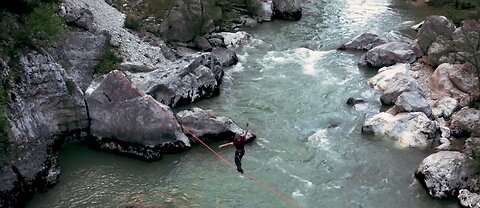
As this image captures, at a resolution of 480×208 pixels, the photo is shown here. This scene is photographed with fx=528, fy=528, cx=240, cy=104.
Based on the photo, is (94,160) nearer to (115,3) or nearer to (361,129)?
(361,129)

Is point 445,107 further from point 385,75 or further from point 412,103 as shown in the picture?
point 385,75

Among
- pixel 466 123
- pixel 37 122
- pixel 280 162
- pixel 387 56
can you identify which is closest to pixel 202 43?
pixel 387 56

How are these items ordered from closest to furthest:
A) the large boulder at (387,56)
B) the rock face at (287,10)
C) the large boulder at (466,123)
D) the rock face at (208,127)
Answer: the rock face at (208,127) < the large boulder at (466,123) < the large boulder at (387,56) < the rock face at (287,10)

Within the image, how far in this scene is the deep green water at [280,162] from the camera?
50.1 ft

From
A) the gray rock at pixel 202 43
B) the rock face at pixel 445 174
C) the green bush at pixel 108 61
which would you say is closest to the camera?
the rock face at pixel 445 174

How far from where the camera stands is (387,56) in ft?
79.3

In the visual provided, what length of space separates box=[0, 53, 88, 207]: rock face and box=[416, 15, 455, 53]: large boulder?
614 inches

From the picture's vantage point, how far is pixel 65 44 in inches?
829

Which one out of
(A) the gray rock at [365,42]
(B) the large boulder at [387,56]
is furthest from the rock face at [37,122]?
(A) the gray rock at [365,42]

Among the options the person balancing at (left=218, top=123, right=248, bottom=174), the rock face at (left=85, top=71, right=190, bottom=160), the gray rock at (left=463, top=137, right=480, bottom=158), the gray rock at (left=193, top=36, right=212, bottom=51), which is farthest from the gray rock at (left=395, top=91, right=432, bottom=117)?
the gray rock at (left=193, top=36, right=212, bottom=51)

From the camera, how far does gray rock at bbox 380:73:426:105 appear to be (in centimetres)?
2027

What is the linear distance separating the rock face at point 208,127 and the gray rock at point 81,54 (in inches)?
175

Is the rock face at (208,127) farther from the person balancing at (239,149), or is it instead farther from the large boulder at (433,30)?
the large boulder at (433,30)

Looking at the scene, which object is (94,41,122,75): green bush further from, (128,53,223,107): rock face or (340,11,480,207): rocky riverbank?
(340,11,480,207): rocky riverbank
